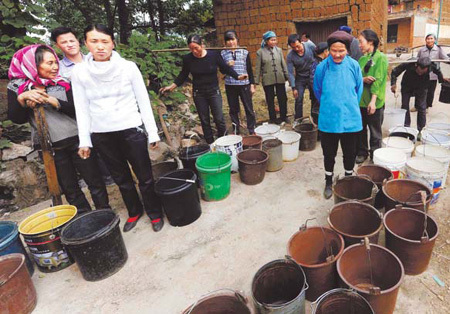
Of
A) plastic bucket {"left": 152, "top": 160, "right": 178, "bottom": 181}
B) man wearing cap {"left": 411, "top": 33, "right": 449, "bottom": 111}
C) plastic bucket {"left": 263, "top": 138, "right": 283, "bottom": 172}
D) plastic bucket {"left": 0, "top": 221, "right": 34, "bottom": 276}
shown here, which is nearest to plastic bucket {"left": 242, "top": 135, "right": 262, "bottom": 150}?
plastic bucket {"left": 263, "top": 138, "right": 283, "bottom": 172}

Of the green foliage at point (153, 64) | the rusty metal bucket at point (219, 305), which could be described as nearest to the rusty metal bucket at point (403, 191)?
the rusty metal bucket at point (219, 305)

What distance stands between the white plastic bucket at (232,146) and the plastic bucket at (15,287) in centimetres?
257

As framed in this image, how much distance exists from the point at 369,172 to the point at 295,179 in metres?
0.98

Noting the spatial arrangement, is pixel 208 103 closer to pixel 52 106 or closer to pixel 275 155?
pixel 275 155

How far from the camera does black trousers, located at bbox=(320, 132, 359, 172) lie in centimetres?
297

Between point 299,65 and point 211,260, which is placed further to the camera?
point 299,65

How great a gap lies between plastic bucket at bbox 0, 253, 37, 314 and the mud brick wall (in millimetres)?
8368

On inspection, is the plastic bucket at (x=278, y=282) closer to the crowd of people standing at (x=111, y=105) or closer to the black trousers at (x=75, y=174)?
the crowd of people standing at (x=111, y=105)

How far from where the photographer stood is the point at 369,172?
3166 mm

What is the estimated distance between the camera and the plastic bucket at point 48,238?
96.3 inches

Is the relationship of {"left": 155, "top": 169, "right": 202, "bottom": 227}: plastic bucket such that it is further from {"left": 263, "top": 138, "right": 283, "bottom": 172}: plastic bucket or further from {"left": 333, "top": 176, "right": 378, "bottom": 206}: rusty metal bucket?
{"left": 333, "top": 176, "right": 378, "bottom": 206}: rusty metal bucket

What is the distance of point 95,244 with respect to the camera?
233cm

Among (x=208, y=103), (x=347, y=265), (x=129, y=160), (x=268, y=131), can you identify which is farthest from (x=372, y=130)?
(x=129, y=160)

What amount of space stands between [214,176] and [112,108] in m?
1.45
